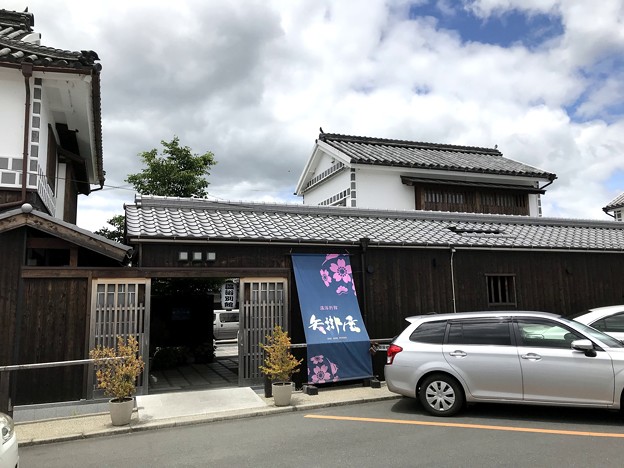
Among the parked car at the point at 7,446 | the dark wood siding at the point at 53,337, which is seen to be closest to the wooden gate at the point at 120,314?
the dark wood siding at the point at 53,337

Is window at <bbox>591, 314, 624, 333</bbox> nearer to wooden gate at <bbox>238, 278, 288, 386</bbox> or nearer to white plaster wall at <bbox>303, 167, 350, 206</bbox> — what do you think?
wooden gate at <bbox>238, 278, 288, 386</bbox>

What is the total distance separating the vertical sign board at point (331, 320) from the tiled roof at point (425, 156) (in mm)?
9301

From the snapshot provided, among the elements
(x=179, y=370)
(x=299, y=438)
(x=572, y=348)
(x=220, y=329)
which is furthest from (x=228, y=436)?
(x=220, y=329)

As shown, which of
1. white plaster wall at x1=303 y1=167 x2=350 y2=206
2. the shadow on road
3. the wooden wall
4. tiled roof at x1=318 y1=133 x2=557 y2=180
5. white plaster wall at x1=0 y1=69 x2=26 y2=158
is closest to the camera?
the shadow on road

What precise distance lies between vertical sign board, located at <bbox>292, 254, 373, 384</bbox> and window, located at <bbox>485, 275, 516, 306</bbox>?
13.5 ft

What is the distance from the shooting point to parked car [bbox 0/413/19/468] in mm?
4062

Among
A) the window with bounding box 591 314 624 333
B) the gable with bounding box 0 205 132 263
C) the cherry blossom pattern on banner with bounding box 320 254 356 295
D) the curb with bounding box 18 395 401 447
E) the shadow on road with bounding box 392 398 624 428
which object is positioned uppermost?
the gable with bounding box 0 205 132 263

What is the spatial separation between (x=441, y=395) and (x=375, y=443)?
177 cm

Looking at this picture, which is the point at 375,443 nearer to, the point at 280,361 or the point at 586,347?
the point at 280,361

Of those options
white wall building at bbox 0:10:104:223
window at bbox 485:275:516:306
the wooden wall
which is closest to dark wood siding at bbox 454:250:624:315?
the wooden wall

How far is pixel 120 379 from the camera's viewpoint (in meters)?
7.43

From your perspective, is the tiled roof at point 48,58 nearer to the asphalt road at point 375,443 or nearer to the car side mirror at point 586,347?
the asphalt road at point 375,443

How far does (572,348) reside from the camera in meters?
7.01

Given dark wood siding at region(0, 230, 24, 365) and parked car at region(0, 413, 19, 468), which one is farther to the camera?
dark wood siding at region(0, 230, 24, 365)
